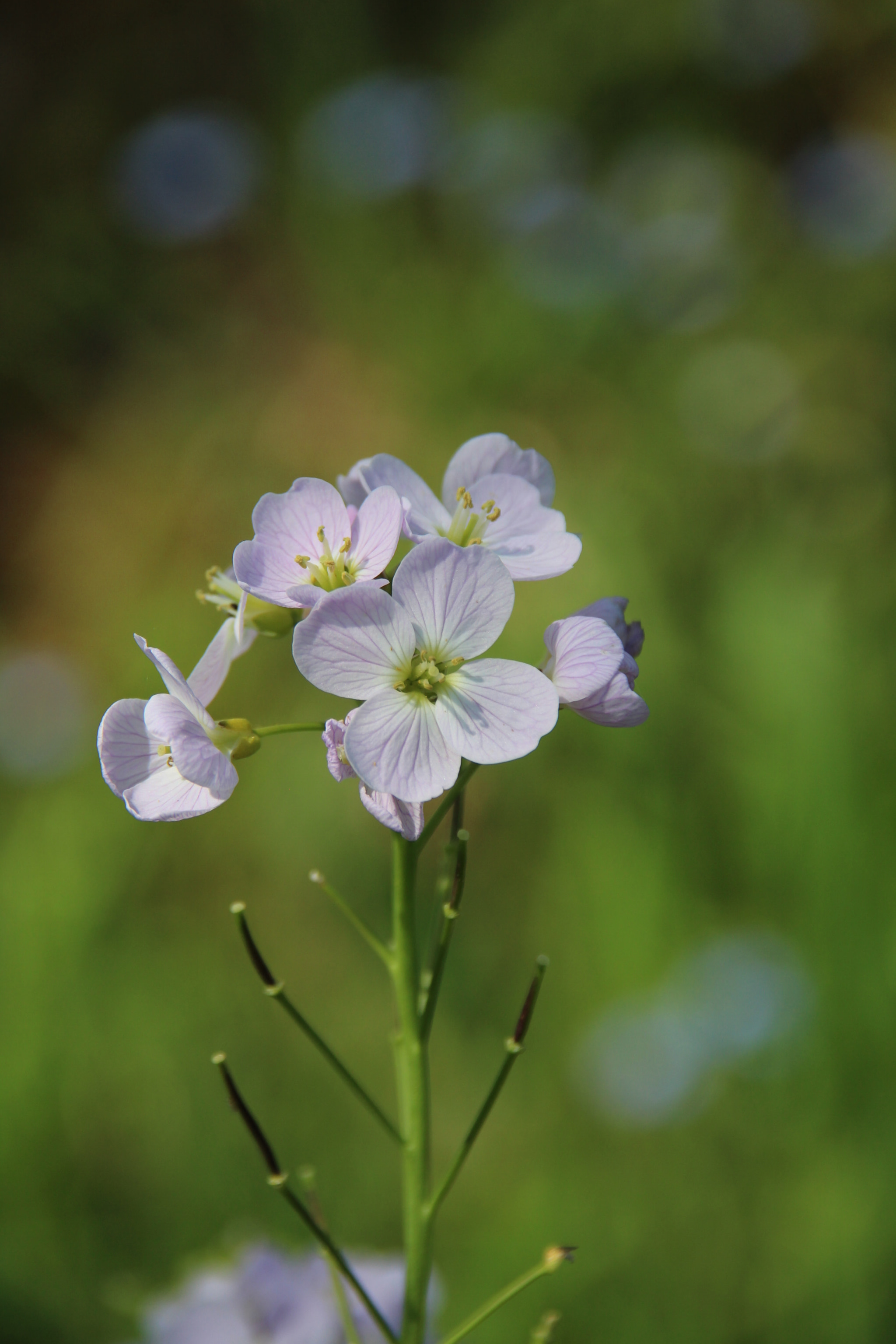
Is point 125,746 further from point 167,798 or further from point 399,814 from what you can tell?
point 399,814

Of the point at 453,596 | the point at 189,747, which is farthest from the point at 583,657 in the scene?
the point at 189,747

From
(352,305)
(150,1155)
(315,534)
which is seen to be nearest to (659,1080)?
(150,1155)

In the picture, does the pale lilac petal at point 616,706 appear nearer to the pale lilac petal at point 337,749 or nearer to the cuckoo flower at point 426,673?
the cuckoo flower at point 426,673

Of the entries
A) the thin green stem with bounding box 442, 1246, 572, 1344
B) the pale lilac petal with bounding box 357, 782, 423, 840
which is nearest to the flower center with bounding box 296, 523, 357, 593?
the pale lilac petal with bounding box 357, 782, 423, 840

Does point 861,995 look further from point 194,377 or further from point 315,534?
point 194,377

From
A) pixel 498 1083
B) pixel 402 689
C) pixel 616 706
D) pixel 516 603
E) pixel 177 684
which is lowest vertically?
pixel 498 1083

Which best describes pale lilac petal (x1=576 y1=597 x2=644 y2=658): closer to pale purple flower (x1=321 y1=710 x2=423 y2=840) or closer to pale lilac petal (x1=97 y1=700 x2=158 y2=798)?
pale purple flower (x1=321 y1=710 x2=423 y2=840)
